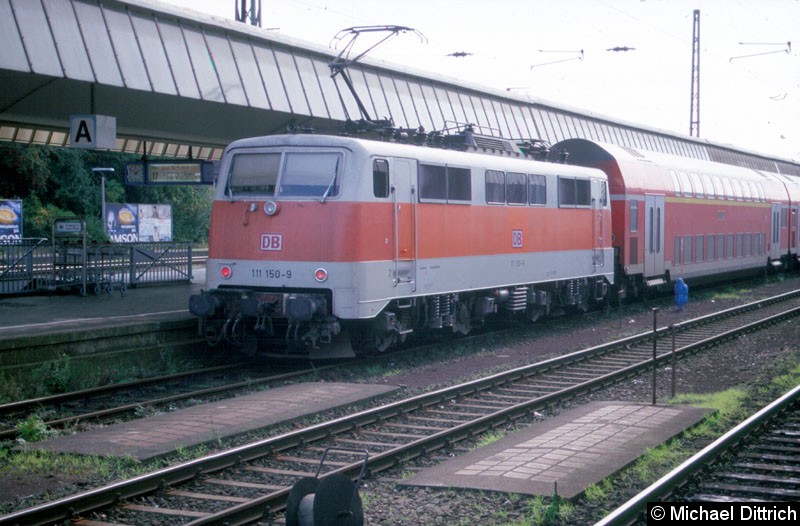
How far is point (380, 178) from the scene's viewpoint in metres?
13.9

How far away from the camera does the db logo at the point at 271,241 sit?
1373 cm

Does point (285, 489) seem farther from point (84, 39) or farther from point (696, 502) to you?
point (84, 39)

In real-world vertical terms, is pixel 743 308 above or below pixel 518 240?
below

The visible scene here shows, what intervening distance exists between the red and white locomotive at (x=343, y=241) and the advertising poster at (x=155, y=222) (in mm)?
29714

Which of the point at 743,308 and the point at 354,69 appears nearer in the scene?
the point at 354,69

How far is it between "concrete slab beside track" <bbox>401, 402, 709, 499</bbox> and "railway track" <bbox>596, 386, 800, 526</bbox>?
56cm

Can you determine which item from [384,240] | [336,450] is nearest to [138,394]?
[384,240]

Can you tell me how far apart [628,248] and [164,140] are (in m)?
11.6

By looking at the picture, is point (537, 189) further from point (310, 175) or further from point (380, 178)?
point (310, 175)

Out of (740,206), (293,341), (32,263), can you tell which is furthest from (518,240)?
(740,206)

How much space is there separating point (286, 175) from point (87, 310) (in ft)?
18.6

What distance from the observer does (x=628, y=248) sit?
23344 mm

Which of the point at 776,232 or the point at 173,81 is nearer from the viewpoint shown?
the point at 173,81

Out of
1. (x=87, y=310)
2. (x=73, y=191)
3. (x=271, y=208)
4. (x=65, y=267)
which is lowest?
(x=87, y=310)
